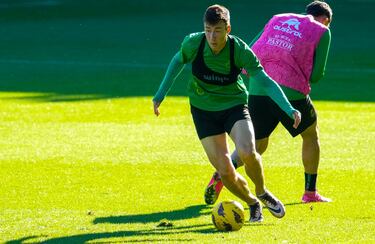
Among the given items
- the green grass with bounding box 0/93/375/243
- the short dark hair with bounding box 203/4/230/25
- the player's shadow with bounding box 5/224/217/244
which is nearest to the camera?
the player's shadow with bounding box 5/224/217/244

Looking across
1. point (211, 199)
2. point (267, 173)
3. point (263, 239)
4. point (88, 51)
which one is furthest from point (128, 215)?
point (88, 51)

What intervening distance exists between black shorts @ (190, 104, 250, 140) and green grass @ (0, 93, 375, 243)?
84cm

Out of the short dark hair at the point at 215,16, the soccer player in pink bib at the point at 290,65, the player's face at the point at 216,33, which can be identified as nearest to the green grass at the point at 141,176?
the soccer player in pink bib at the point at 290,65

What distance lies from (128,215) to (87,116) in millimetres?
7218

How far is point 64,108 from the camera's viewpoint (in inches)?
704

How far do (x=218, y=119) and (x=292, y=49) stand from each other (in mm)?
1340

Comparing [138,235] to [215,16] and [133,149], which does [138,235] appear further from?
[133,149]

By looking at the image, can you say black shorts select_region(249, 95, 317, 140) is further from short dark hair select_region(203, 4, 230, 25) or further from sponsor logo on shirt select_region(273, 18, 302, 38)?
short dark hair select_region(203, 4, 230, 25)

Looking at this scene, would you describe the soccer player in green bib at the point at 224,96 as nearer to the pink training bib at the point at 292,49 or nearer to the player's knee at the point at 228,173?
the player's knee at the point at 228,173

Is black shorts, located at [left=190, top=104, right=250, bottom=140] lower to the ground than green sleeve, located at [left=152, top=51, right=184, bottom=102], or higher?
lower

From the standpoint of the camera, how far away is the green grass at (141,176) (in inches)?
366

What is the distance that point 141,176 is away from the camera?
12.2 metres

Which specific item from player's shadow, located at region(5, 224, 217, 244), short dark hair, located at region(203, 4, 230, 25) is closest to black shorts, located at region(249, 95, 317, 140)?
player's shadow, located at region(5, 224, 217, 244)

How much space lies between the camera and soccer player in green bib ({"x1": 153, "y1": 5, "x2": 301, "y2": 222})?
9266mm
